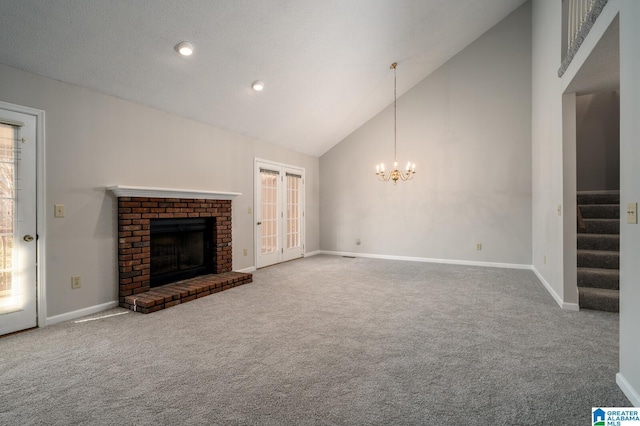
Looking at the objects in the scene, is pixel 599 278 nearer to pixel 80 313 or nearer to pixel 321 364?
pixel 321 364

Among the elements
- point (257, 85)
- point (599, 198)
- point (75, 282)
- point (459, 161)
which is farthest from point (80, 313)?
point (599, 198)

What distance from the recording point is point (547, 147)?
4555mm

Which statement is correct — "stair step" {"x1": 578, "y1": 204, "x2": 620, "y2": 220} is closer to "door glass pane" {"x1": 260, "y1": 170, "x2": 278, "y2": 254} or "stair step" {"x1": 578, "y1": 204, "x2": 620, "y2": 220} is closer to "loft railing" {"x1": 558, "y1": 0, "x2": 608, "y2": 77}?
"loft railing" {"x1": 558, "y1": 0, "x2": 608, "y2": 77}

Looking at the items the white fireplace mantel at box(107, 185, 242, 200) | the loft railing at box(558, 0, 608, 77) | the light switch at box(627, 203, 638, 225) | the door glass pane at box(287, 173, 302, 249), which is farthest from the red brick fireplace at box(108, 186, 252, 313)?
the loft railing at box(558, 0, 608, 77)

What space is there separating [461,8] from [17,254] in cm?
Result: 635

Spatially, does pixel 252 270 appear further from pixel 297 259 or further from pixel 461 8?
pixel 461 8

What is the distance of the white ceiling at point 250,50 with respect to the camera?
3057mm

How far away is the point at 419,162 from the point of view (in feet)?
22.6

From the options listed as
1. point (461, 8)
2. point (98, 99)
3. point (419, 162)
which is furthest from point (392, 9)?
point (98, 99)

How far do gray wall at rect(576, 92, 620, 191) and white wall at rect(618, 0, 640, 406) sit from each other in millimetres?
4910

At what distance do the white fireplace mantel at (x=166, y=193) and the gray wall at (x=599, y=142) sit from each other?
6.14m

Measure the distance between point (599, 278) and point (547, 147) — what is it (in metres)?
1.76

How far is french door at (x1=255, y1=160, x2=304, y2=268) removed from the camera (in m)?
6.21
